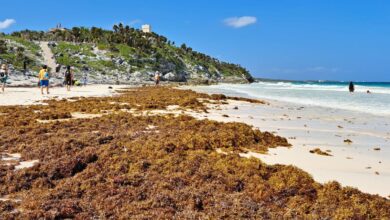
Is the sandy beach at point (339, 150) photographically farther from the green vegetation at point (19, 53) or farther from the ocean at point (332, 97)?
the green vegetation at point (19, 53)

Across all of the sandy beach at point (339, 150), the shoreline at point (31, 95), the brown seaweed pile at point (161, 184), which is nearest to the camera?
the brown seaweed pile at point (161, 184)

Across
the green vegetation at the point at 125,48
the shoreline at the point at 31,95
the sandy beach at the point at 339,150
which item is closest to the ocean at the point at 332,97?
the sandy beach at the point at 339,150

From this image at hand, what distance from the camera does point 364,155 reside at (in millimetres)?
6887

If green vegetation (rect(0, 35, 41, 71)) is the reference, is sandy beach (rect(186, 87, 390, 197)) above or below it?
below

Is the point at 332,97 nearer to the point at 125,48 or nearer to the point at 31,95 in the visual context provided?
the point at 31,95

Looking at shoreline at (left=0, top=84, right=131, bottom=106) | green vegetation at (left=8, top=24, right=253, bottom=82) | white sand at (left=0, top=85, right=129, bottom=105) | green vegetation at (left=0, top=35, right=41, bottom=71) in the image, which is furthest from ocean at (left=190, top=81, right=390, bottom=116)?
green vegetation at (left=8, top=24, right=253, bottom=82)

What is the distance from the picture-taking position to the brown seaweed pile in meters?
3.91

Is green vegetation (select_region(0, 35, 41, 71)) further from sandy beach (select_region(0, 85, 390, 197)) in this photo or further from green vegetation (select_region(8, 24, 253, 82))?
sandy beach (select_region(0, 85, 390, 197))

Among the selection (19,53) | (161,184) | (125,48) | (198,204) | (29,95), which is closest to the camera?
(198,204)

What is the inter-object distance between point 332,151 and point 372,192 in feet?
8.60

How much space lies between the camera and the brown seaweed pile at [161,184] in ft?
12.8

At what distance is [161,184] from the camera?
461 centimetres

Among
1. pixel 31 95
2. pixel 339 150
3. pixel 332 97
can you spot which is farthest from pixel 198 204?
pixel 332 97

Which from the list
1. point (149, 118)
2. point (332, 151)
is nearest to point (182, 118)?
point (149, 118)
